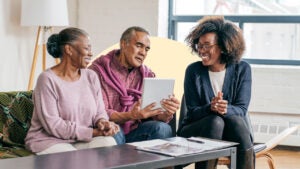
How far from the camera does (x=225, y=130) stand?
105 inches

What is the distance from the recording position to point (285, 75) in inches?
174

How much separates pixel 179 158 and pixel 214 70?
974 millimetres

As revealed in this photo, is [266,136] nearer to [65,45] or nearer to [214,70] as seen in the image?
[214,70]

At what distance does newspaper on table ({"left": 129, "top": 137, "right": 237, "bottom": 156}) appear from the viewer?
210 centimetres

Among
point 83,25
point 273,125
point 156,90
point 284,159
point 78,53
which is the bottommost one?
point 284,159

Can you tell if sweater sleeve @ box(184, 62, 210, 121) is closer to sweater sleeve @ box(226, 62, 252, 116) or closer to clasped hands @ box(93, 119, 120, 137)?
sweater sleeve @ box(226, 62, 252, 116)

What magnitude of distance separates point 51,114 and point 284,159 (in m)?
2.40

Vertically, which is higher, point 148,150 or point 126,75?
point 126,75

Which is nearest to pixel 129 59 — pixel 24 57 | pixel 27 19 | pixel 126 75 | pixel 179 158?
pixel 126 75

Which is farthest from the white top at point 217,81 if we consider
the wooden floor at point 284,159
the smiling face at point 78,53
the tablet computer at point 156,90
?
the wooden floor at point 284,159

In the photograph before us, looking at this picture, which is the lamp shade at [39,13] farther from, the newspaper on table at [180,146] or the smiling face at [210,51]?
Result: the newspaper on table at [180,146]

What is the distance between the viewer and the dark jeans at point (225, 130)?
258 cm

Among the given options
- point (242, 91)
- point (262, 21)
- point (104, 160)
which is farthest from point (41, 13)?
point (104, 160)

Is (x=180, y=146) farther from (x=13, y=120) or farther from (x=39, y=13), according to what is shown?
(x=39, y=13)
